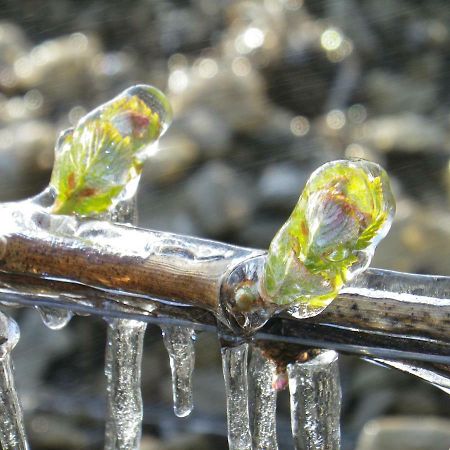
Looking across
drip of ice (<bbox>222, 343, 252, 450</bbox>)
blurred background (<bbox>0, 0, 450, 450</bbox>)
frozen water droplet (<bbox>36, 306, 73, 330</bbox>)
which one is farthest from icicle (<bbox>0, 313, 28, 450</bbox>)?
blurred background (<bbox>0, 0, 450, 450</bbox>)

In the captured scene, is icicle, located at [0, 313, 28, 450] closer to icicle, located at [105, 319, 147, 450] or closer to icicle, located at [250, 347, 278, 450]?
icicle, located at [105, 319, 147, 450]

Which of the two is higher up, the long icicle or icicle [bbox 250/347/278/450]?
the long icicle

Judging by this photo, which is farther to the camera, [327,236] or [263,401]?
[263,401]

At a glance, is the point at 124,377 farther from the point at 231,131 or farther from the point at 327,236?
the point at 231,131

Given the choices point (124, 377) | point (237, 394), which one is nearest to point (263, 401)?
point (237, 394)

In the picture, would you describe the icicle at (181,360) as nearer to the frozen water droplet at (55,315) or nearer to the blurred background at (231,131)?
the frozen water droplet at (55,315)
